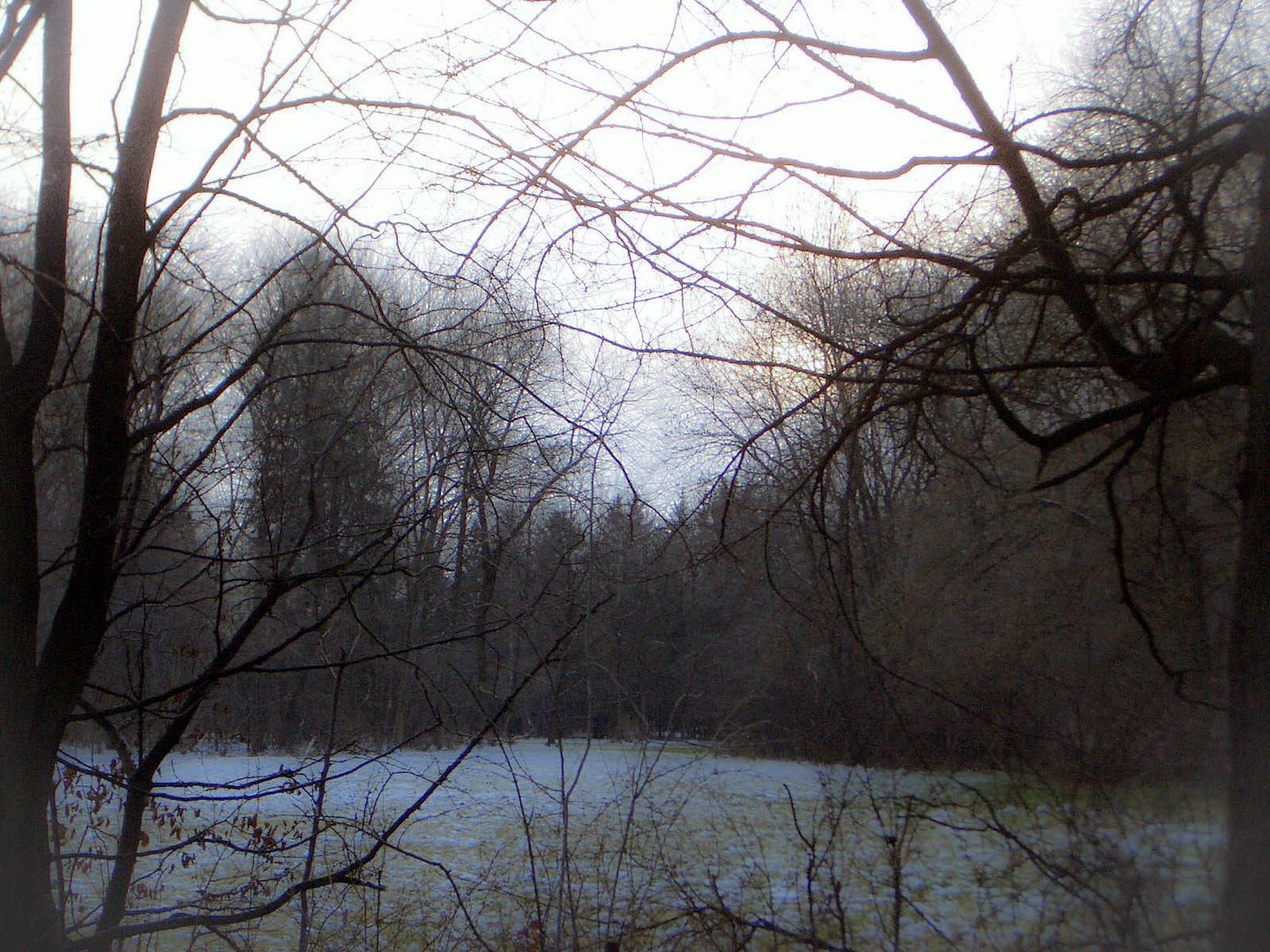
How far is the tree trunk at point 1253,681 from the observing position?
6.62 ft

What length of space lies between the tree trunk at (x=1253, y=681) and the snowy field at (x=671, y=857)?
6.5 inches

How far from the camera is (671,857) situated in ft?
17.0

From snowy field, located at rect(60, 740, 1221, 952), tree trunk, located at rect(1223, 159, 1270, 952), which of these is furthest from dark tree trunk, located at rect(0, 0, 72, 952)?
tree trunk, located at rect(1223, 159, 1270, 952)

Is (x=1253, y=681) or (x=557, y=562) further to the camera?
(x=557, y=562)

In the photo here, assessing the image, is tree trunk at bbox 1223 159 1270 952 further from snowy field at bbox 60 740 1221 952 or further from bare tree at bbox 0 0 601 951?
bare tree at bbox 0 0 601 951

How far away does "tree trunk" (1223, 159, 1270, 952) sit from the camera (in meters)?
2.02

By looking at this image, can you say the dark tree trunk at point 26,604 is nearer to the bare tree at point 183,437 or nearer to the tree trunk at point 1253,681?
the bare tree at point 183,437

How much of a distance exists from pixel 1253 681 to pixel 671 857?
11.7 feet

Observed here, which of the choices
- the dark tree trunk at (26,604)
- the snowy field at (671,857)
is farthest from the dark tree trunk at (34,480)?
the snowy field at (671,857)

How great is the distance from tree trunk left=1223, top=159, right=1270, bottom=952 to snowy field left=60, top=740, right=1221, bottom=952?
17cm

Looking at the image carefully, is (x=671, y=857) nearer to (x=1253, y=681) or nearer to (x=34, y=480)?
(x=1253, y=681)

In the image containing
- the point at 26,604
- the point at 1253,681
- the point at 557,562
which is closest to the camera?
the point at 26,604

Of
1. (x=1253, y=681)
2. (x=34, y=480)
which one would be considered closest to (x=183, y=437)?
(x=34, y=480)

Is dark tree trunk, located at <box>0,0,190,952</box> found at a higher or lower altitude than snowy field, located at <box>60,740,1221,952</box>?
higher
